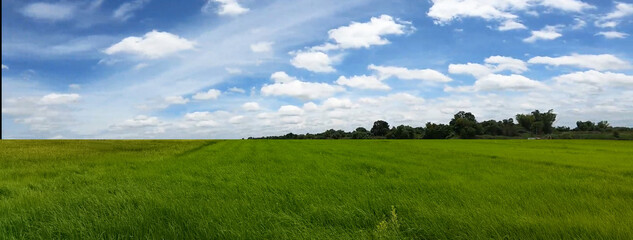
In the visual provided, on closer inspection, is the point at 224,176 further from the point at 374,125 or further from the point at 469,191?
the point at 374,125

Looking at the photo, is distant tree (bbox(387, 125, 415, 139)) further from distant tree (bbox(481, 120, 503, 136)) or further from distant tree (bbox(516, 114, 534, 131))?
distant tree (bbox(516, 114, 534, 131))

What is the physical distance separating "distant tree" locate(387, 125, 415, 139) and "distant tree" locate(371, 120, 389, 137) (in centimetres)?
823

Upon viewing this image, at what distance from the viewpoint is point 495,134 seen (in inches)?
4134

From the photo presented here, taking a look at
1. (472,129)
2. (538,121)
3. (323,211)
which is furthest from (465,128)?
(323,211)

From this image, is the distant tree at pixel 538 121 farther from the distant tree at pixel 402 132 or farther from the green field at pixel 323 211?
the green field at pixel 323 211

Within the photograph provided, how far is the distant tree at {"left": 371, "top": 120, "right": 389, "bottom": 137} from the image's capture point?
11869cm

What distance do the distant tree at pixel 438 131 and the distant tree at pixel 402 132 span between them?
4.35m

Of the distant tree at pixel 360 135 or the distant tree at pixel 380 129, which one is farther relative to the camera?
the distant tree at pixel 380 129

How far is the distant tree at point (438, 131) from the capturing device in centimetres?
10019

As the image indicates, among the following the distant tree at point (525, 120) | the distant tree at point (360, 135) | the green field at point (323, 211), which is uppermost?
the distant tree at point (525, 120)

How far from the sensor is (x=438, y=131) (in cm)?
10100

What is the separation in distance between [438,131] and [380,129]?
23.9m

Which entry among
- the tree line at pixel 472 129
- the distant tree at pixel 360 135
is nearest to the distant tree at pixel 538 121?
the tree line at pixel 472 129

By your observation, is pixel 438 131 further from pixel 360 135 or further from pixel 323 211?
pixel 323 211
